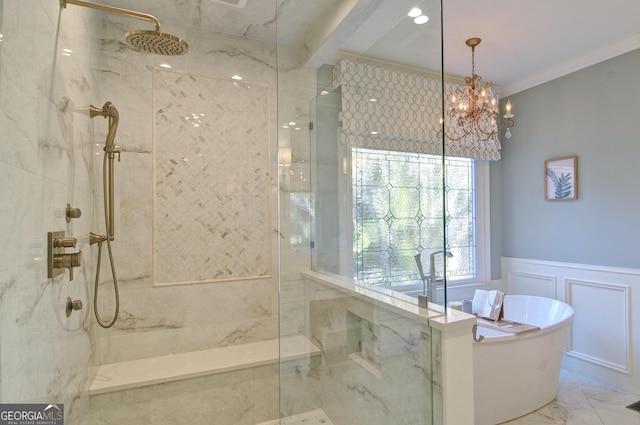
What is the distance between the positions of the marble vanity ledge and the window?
0.07 m

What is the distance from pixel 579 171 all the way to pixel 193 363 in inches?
146

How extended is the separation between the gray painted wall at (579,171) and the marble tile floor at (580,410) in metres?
1.06

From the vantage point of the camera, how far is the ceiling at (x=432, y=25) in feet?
6.31

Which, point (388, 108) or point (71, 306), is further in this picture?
point (388, 108)

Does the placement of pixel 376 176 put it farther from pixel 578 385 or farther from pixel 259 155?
pixel 578 385

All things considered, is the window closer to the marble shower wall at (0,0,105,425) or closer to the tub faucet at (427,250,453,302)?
the tub faucet at (427,250,453,302)

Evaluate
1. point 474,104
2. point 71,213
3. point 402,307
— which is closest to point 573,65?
point 474,104

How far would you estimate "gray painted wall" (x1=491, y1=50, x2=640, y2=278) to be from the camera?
2.72 metres

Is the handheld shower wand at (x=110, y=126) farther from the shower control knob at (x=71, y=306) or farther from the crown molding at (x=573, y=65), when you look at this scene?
the crown molding at (x=573, y=65)

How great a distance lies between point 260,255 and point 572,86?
133 inches

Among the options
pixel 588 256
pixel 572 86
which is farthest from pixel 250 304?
pixel 572 86

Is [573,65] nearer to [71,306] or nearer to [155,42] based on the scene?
[155,42]

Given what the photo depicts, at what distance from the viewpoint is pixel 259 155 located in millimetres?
2650

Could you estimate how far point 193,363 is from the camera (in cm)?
218
